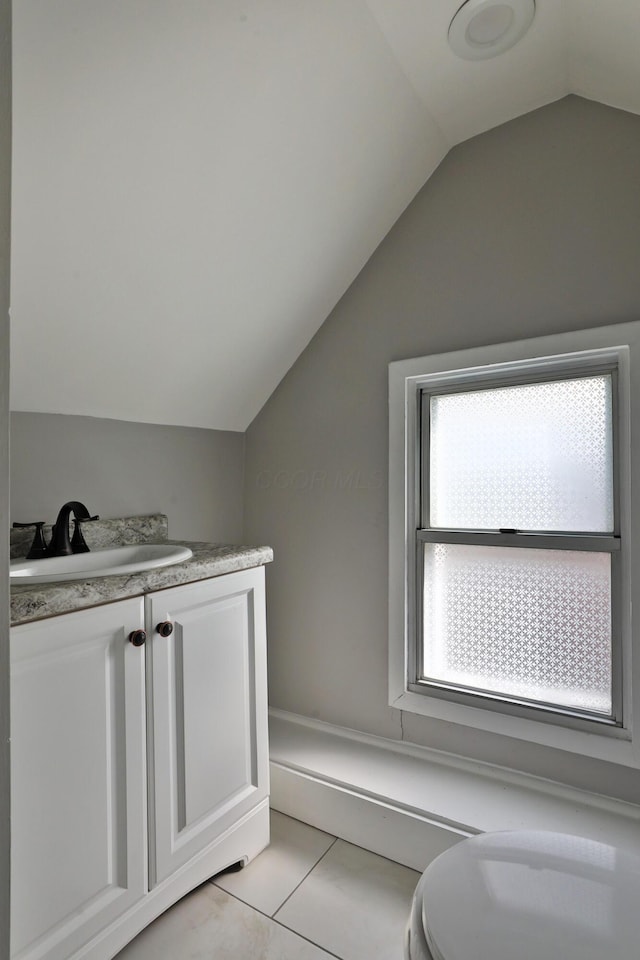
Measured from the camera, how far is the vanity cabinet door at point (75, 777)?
36.9 inches

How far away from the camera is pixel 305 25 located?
110 centimetres

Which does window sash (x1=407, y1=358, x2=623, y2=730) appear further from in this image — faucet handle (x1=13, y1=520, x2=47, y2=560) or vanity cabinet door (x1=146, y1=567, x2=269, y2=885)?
faucet handle (x1=13, y1=520, x2=47, y2=560)

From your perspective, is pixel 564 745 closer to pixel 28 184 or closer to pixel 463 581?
pixel 463 581

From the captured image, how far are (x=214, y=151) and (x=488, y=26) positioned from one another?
2.41 feet

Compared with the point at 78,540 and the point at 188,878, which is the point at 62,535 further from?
the point at 188,878

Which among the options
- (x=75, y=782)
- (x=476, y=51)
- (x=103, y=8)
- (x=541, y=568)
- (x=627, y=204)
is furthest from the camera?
(x=541, y=568)

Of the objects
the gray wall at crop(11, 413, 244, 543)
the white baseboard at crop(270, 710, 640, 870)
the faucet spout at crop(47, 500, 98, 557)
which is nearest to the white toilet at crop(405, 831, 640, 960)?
the white baseboard at crop(270, 710, 640, 870)

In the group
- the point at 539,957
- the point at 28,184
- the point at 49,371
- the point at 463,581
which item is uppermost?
the point at 28,184

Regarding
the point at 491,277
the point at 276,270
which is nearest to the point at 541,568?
the point at 491,277

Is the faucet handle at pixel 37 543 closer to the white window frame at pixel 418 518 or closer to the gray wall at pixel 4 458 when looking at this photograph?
the gray wall at pixel 4 458

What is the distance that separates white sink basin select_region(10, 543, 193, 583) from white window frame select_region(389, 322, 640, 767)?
79 centimetres

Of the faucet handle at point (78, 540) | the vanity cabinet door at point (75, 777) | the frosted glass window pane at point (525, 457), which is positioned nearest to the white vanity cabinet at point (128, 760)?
the vanity cabinet door at point (75, 777)

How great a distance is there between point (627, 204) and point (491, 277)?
0.39 m

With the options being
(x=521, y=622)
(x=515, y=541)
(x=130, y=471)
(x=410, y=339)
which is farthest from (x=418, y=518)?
(x=130, y=471)
